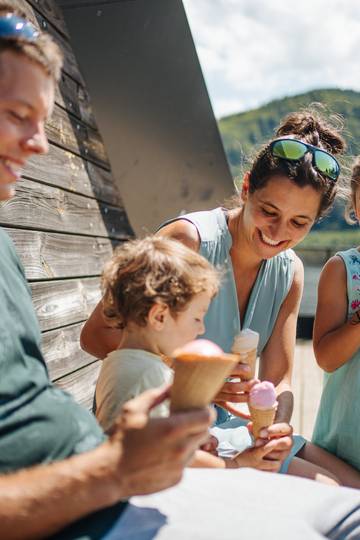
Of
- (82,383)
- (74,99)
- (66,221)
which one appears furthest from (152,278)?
(74,99)

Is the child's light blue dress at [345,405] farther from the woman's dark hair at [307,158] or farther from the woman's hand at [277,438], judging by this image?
the woman's hand at [277,438]

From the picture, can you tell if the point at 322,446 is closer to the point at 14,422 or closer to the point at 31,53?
the point at 14,422

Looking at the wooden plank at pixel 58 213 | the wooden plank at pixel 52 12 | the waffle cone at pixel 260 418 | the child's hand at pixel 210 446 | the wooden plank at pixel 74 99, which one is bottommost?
the child's hand at pixel 210 446

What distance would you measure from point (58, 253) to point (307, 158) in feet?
4.35

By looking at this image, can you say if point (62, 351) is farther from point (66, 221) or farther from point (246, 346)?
point (246, 346)

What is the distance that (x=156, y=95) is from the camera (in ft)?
12.8

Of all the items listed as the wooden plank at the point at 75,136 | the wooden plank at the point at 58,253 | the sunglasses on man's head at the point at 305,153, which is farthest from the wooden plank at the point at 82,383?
the sunglasses on man's head at the point at 305,153

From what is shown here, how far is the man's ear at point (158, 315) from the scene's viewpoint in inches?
58.7

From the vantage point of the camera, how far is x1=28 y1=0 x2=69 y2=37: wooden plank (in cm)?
310

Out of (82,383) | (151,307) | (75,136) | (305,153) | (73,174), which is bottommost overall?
(82,383)

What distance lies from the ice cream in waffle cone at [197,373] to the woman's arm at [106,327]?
0.90m

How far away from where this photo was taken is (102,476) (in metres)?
0.95

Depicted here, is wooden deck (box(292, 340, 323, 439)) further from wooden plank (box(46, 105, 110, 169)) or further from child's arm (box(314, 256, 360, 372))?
wooden plank (box(46, 105, 110, 169))

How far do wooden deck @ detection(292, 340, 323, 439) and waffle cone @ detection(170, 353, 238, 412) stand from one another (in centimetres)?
286
